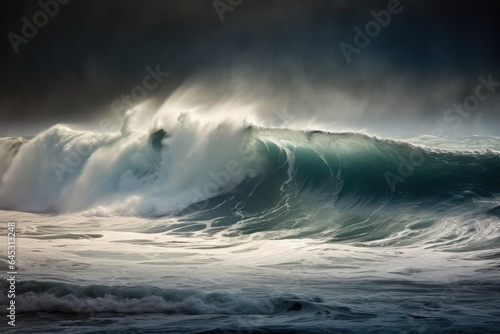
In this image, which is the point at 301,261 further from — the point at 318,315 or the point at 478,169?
the point at 478,169

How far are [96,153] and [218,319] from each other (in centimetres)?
1418

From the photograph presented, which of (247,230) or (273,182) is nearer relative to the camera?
(247,230)

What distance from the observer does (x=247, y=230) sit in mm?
12445

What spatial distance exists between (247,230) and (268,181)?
11.3ft

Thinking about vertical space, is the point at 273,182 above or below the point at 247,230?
above

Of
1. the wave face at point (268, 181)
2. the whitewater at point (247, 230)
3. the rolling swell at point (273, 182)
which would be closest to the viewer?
the whitewater at point (247, 230)

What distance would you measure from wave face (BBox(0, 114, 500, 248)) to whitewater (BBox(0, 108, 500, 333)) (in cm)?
5

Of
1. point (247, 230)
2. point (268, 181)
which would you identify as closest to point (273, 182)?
point (268, 181)

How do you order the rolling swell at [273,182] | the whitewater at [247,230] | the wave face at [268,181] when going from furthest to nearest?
the rolling swell at [273,182] → the wave face at [268,181] → the whitewater at [247,230]

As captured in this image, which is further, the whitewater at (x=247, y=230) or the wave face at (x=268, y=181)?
the wave face at (x=268, y=181)

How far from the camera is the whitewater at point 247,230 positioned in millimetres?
6336

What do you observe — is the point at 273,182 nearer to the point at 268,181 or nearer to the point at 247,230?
the point at 268,181

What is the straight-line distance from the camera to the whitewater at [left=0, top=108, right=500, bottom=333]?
6.34 metres

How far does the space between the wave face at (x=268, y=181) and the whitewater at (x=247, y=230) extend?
0.05 m
